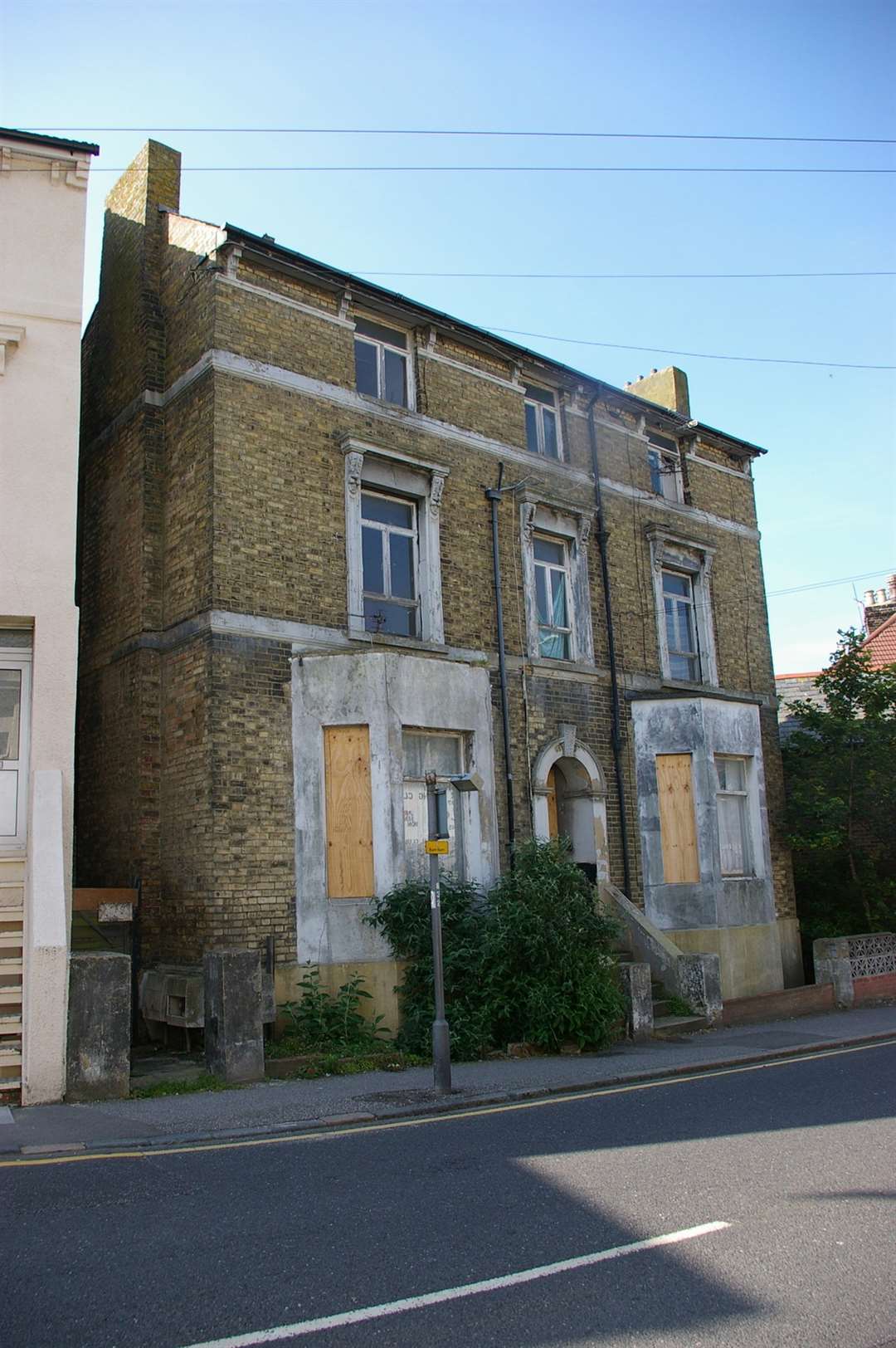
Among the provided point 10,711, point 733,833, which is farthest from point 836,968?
point 10,711

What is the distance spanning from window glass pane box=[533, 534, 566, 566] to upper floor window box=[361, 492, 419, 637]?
2.59 m

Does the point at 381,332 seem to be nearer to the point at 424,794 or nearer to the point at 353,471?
the point at 353,471

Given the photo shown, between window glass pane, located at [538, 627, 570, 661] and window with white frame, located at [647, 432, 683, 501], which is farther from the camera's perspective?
window with white frame, located at [647, 432, 683, 501]

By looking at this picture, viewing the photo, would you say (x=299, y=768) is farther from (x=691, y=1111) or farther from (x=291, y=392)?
(x=691, y=1111)

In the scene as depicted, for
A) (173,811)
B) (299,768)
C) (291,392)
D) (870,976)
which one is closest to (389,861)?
(299,768)

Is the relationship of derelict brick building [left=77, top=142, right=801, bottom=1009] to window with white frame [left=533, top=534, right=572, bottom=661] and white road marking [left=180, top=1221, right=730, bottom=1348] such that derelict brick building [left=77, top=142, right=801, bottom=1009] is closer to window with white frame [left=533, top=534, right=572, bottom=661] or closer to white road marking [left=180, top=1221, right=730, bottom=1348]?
window with white frame [left=533, top=534, right=572, bottom=661]

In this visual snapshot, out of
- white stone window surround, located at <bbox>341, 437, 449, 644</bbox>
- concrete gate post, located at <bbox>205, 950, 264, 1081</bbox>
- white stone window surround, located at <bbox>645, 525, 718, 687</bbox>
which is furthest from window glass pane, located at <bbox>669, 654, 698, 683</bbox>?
concrete gate post, located at <bbox>205, 950, 264, 1081</bbox>

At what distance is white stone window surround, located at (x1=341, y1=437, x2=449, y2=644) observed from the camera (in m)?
14.5

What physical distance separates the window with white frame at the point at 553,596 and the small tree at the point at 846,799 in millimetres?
5215

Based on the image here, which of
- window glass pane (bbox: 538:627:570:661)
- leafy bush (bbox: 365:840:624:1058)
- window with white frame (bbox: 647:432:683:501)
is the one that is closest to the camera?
leafy bush (bbox: 365:840:624:1058)

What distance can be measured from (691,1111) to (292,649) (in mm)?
7360

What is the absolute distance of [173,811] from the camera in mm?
13430

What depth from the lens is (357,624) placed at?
47.2ft

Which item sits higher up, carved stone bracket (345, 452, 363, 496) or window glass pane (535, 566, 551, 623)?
carved stone bracket (345, 452, 363, 496)
